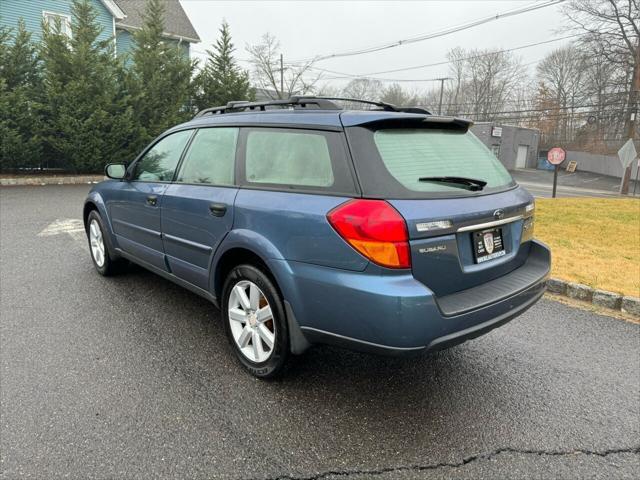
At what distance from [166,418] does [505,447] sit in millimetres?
1873

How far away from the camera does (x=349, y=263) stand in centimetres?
222

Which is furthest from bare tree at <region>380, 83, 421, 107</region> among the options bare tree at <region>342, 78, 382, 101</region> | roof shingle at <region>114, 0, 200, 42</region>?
roof shingle at <region>114, 0, 200, 42</region>

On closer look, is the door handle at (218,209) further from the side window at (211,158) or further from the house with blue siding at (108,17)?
the house with blue siding at (108,17)

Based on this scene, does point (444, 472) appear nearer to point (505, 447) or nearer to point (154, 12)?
point (505, 447)

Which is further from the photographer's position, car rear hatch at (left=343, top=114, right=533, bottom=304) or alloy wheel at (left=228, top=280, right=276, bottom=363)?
alloy wheel at (left=228, top=280, right=276, bottom=363)

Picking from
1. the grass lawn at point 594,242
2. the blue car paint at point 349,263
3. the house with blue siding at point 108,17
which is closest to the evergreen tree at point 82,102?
the house with blue siding at point 108,17

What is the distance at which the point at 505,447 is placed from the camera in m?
2.30

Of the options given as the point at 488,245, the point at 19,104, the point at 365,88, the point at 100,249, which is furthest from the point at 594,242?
the point at 365,88

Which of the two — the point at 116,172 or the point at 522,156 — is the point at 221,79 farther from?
the point at 522,156

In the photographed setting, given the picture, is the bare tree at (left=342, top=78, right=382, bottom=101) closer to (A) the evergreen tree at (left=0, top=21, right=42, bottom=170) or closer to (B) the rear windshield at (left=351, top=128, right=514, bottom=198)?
(A) the evergreen tree at (left=0, top=21, right=42, bottom=170)

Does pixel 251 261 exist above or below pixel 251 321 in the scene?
above

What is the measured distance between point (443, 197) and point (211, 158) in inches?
70.9

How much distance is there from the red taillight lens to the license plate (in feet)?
1.78

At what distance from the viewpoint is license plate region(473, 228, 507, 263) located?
247 centimetres
